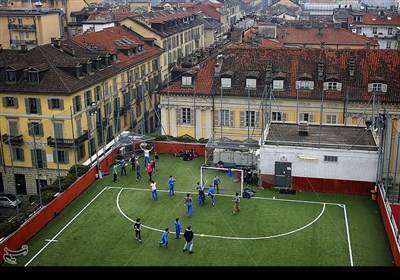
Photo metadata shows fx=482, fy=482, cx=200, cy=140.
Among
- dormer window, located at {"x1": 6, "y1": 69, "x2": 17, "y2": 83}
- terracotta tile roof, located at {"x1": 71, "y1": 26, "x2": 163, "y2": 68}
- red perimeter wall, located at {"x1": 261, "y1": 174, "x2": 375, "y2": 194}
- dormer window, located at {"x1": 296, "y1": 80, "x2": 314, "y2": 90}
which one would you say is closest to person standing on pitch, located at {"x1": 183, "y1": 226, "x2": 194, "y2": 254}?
red perimeter wall, located at {"x1": 261, "y1": 174, "x2": 375, "y2": 194}

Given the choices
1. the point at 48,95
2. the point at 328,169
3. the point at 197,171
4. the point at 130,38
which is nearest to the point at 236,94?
the point at 197,171

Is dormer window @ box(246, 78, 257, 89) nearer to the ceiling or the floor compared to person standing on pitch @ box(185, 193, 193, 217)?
nearer to the ceiling

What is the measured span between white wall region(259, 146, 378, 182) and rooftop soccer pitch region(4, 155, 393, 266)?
1.58 meters

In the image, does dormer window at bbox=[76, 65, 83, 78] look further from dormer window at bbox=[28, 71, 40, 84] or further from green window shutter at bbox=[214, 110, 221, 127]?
green window shutter at bbox=[214, 110, 221, 127]

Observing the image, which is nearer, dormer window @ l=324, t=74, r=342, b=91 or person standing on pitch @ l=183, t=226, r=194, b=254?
person standing on pitch @ l=183, t=226, r=194, b=254

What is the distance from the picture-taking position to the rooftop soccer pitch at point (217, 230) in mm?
→ 27359

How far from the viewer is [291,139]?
38.8 metres

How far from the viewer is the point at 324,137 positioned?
3916 centimetres

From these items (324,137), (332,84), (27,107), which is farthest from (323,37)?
(27,107)

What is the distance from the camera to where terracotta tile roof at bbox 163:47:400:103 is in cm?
4685

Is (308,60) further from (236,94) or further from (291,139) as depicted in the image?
(291,139)

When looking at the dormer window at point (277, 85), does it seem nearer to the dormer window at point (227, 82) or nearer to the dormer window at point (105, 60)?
the dormer window at point (227, 82)

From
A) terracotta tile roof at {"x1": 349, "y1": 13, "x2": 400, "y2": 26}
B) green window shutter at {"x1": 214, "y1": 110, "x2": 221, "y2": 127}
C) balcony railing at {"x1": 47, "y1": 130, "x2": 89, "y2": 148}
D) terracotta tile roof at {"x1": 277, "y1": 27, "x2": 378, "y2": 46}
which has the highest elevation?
terracotta tile roof at {"x1": 349, "y1": 13, "x2": 400, "y2": 26}

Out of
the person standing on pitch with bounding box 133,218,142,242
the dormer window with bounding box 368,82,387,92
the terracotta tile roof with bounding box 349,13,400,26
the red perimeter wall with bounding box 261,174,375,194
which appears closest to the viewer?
the person standing on pitch with bounding box 133,218,142,242
